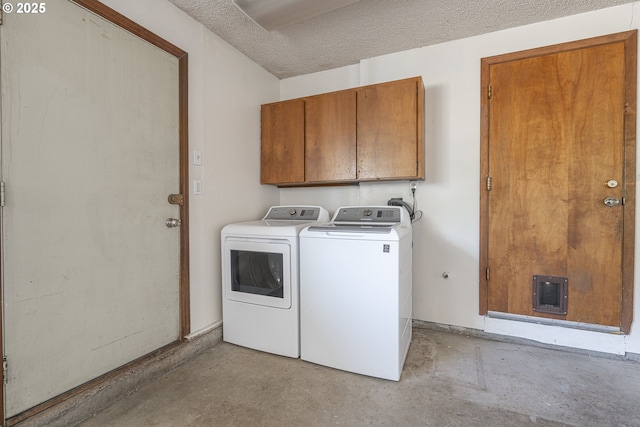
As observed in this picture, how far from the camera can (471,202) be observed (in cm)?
232

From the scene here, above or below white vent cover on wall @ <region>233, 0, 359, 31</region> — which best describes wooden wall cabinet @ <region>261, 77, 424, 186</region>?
below

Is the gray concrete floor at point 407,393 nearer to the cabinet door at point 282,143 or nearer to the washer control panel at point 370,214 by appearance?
the washer control panel at point 370,214

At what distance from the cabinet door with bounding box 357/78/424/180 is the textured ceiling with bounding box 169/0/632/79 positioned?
41cm

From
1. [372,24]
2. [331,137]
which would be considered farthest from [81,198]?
[372,24]

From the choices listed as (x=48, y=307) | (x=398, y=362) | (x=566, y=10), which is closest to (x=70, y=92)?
(x=48, y=307)

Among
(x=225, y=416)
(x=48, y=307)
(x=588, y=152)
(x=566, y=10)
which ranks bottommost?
(x=225, y=416)

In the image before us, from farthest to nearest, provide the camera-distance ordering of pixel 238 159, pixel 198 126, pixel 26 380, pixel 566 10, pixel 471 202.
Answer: pixel 238 159
pixel 471 202
pixel 198 126
pixel 566 10
pixel 26 380

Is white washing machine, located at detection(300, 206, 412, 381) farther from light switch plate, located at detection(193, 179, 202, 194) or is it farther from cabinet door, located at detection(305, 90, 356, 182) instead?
light switch plate, located at detection(193, 179, 202, 194)

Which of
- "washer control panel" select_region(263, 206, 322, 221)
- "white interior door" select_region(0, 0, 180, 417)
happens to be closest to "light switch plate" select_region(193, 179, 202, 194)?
"white interior door" select_region(0, 0, 180, 417)

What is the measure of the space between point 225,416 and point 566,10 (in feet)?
11.0

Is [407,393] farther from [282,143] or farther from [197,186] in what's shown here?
[282,143]

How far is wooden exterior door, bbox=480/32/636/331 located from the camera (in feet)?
6.34

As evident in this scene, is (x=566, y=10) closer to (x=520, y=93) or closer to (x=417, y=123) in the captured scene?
(x=520, y=93)

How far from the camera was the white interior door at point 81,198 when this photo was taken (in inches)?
49.2
